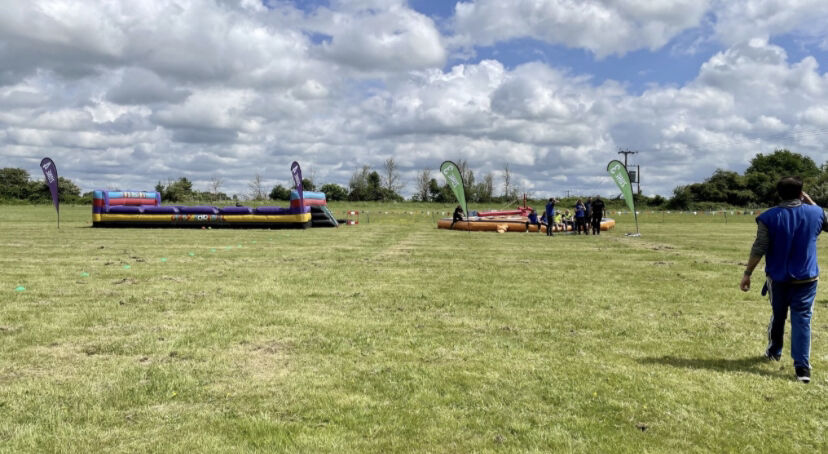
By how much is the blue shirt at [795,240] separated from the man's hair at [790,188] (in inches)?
4.1

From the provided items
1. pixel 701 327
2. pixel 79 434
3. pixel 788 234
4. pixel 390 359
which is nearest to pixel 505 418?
pixel 390 359

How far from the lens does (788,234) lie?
4730 mm

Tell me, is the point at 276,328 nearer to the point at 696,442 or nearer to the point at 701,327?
the point at 696,442

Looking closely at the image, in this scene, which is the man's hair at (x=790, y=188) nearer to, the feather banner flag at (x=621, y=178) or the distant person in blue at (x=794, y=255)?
the distant person in blue at (x=794, y=255)

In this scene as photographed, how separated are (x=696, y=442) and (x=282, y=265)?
9.91 m

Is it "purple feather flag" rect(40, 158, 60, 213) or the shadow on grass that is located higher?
"purple feather flag" rect(40, 158, 60, 213)

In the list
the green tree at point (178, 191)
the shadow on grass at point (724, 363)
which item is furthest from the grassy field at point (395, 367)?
the green tree at point (178, 191)

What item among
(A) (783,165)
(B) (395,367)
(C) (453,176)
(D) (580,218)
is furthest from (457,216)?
(A) (783,165)

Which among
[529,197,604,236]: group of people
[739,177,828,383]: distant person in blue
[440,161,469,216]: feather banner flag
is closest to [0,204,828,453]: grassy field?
[739,177,828,383]: distant person in blue

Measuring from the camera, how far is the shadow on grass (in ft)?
15.8

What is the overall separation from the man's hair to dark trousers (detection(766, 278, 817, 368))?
29.5 inches

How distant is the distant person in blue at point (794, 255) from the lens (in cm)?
468

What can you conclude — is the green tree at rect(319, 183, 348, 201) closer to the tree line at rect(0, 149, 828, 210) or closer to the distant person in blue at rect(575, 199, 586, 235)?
the tree line at rect(0, 149, 828, 210)

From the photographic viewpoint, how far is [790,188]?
188 inches
